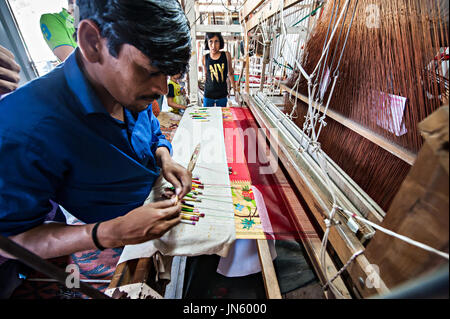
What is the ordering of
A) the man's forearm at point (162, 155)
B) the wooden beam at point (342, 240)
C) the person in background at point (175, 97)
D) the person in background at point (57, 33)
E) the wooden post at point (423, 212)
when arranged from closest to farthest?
the wooden post at point (423, 212) < the wooden beam at point (342, 240) < the man's forearm at point (162, 155) < the person in background at point (57, 33) < the person in background at point (175, 97)

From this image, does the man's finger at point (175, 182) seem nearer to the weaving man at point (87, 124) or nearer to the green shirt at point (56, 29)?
the weaving man at point (87, 124)

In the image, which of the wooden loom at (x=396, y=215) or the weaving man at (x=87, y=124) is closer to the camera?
the wooden loom at (x=396, y=215)

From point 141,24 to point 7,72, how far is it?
0.56 metres

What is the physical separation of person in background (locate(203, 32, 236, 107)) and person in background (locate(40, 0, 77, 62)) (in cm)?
169

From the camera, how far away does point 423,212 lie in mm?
312

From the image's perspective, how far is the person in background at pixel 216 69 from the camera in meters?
2.61

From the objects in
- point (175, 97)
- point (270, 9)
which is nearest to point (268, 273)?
point (270, 9)

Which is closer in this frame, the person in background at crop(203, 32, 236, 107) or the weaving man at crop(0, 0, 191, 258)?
the weaving man at crop(0, 0, 191, 258)

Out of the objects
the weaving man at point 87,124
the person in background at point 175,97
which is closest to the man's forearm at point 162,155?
the weaving man at point 87,124

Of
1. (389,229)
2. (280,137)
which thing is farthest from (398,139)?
(280,137)

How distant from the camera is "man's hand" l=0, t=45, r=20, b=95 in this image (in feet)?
2.06

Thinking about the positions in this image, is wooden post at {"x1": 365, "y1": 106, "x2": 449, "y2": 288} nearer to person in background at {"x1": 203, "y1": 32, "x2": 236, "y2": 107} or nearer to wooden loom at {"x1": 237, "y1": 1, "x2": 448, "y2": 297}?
wooden loom at {"x1": 237, "y1": 1, "x2": 448, "y2": 297}

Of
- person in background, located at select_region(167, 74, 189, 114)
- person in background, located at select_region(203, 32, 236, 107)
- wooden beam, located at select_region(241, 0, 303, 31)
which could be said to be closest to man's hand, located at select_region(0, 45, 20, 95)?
wooden beam, located at select_region(241, 0, 303, 31)

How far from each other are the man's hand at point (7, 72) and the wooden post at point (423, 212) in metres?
1.13
